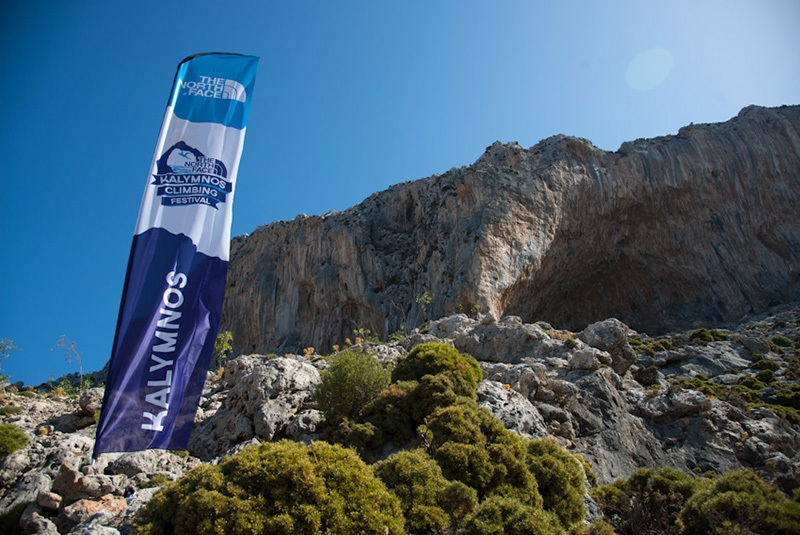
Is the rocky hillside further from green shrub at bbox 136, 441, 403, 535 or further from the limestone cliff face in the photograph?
the limestone cliff face

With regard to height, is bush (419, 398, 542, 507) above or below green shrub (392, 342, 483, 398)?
below

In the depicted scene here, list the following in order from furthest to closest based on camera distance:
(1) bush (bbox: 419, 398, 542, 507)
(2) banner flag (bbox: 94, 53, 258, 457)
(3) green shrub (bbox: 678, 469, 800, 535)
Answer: (1) bush (bbox: 419, 398, 542, 507), (3) green shrub (bbox: 678, 469, 800, 535), (2) banner flag (bbox: 94, 53, 258, 457)

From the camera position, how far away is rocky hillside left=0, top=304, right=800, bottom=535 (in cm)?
1473

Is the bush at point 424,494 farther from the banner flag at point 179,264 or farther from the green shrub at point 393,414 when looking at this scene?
the banner flag at point 179,264

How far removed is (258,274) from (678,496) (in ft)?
223

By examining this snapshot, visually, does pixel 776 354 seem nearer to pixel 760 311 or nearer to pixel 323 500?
pixel 760 311

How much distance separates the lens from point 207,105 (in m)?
12.1

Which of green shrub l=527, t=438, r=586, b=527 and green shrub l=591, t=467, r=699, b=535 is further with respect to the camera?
green shrub l=591, t=467, r=699, b=535

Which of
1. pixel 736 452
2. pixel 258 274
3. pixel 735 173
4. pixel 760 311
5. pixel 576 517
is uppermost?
pixel 735 173

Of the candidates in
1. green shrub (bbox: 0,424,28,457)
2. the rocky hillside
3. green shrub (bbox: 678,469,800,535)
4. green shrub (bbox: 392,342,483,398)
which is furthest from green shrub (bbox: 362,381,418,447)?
green shrub (bbox: 0,424,28,457)

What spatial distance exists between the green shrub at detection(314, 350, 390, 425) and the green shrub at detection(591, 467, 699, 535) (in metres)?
8.23

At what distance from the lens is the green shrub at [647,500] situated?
14.1 metres

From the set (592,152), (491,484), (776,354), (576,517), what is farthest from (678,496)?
(592,152)

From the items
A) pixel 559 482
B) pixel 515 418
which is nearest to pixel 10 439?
pixel 515 418
